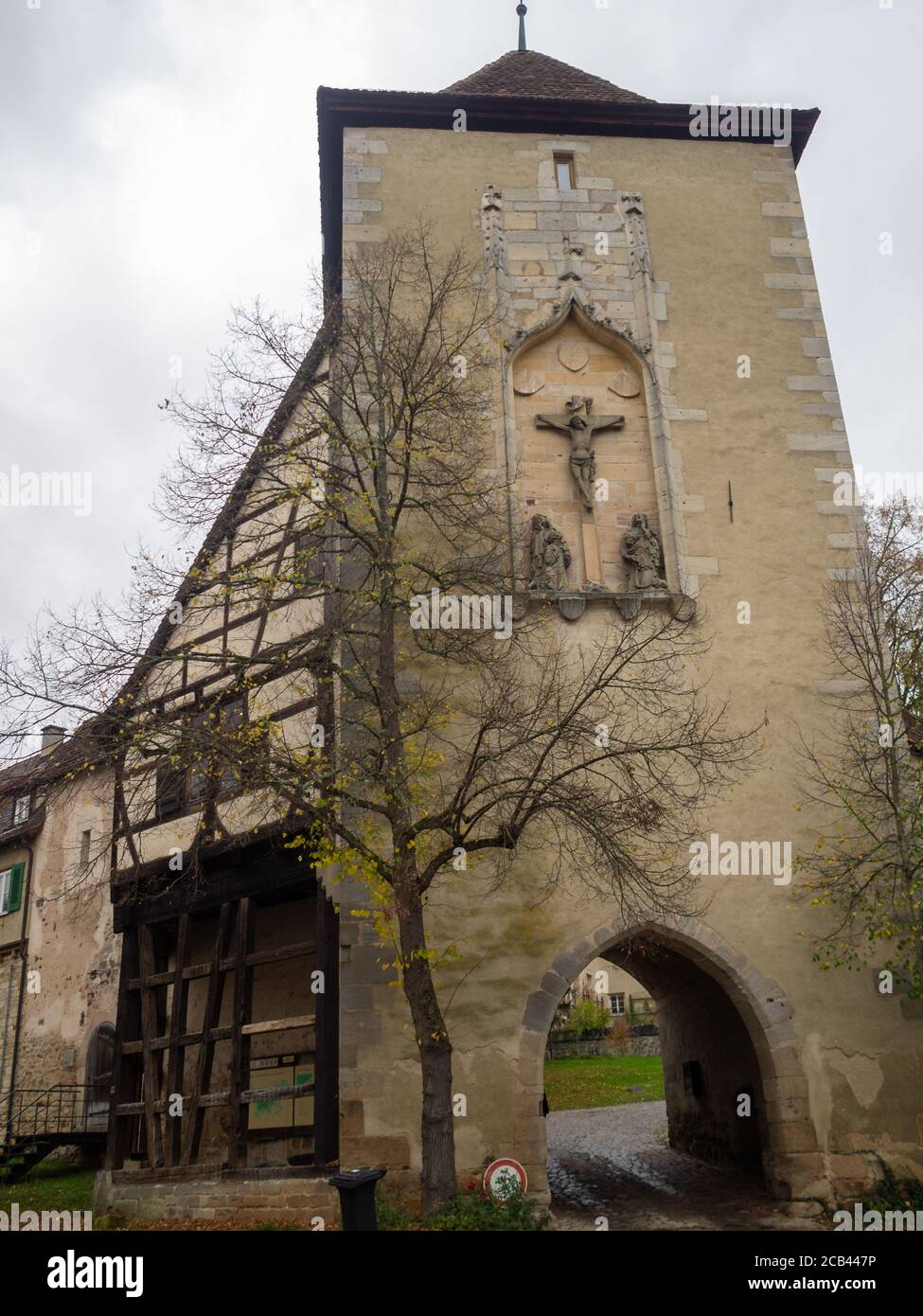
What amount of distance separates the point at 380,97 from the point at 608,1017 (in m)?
A: 23.7

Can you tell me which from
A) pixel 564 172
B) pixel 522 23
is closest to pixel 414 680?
pixel 564 172

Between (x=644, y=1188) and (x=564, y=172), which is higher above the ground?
(x=564, y=172)

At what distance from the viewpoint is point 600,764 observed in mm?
9930

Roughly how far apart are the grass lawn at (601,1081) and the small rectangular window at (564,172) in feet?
48.4

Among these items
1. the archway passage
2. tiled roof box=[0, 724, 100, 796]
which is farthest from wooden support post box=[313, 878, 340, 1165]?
tiled roof box=[0, 724, 100, 796]

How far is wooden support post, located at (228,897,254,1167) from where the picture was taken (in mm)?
10234

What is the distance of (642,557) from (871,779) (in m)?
2.82

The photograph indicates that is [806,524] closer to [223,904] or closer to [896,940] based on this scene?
[896,940]

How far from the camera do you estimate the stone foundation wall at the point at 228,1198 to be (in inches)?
352

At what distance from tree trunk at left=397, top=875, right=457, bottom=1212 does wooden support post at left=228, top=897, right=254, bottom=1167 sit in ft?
10.9

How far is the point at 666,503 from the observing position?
36.2 feet

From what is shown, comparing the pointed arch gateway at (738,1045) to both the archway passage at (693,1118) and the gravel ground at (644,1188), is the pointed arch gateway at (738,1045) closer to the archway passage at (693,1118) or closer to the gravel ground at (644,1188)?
the archway passage at (693,1118)

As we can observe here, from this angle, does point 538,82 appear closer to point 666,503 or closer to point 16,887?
point 666,503

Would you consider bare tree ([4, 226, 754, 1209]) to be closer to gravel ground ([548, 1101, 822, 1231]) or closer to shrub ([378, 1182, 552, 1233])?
shrub ([378, 1182, 552, 1233])
